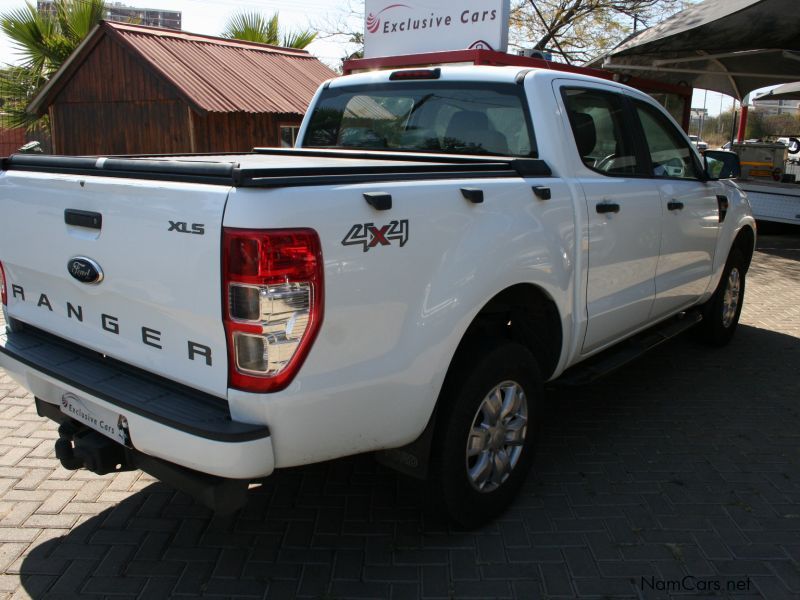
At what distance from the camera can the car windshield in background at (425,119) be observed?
3.71m

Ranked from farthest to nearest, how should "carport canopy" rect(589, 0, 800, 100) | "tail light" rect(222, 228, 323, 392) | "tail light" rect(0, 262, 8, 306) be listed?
"carport canopy" rect(589, 0, 800, 100), "tail light" rect(0, 262, 8, 306), "tail light" rect(222, 228, 323, 392)

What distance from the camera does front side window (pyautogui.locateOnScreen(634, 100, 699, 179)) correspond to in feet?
14.5

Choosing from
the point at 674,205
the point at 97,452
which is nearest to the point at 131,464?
the point at 97,452

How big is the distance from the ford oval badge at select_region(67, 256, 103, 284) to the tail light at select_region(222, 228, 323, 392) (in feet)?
2.32

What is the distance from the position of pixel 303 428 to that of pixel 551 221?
→ 5.22 feet

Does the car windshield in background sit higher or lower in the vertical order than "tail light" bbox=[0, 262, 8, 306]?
higher

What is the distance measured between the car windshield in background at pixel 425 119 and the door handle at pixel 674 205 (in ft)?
4.03

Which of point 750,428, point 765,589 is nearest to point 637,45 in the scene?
point 750,428

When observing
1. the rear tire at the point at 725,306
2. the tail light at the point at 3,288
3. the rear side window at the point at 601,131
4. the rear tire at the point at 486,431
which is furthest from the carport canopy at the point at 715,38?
the tail light at the point at 3,288

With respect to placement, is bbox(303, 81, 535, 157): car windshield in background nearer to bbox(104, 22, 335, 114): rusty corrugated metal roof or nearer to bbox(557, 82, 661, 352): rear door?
bbox(557, 82, 661, 352): rear door

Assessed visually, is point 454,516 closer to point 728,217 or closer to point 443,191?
point 443,191

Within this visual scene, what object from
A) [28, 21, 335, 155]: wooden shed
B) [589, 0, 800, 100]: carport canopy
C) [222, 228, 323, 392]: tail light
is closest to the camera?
[222, 228, 323, 392]: tail light

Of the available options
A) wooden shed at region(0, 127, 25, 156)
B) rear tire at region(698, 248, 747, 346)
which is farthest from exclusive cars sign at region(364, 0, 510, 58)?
wooden shed at region(0, 127, 25, 156)

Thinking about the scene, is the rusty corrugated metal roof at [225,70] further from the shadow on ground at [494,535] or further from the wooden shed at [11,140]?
the shadow on ground at [494,535]
